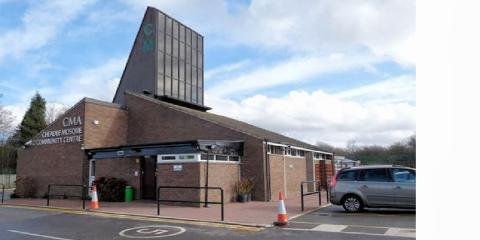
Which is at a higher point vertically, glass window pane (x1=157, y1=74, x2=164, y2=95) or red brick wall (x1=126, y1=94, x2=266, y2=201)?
glass window pane (x1=157, y1=74, x2=164, y2=95)

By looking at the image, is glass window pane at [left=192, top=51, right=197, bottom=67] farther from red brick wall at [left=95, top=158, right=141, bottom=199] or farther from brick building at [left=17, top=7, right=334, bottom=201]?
red brick wall at [left=95, top=158, right=141, bottom=199]

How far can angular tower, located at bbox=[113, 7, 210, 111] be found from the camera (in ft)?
111

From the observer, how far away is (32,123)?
5338 centimetres

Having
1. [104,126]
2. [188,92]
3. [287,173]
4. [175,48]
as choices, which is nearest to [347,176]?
[287,173]

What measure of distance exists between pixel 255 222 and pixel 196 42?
30.5 m

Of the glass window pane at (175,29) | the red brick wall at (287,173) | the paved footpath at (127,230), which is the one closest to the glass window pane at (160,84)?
the glass window pane at (175,29)

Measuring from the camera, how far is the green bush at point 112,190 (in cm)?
2006

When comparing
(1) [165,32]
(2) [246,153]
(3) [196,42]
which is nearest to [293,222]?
(2) [246,153]

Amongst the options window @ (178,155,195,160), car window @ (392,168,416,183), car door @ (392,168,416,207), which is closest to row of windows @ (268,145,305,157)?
window @ (178,155,195,160)

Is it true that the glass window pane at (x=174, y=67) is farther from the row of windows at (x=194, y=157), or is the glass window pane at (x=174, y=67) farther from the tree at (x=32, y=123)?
the tree at (x=32, y=123)

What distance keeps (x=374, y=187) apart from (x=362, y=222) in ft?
8.12

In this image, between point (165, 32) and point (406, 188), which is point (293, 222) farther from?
point (165, 32)

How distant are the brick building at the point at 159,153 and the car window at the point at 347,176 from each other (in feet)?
18.8

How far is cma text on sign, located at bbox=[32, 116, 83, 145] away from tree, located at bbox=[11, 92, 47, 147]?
101 ft
